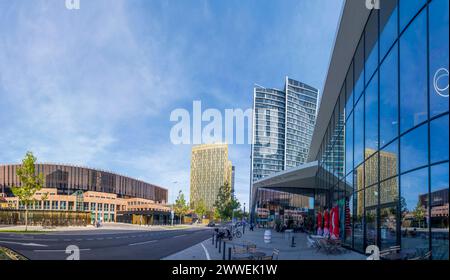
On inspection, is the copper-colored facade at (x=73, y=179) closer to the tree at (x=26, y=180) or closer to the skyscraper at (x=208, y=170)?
the skyscraper at (x=208, y=170)

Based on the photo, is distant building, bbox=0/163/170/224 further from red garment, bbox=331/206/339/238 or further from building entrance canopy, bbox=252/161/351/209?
red garment, bbox=331/206/339/238

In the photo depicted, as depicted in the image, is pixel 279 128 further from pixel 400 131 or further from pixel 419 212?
pixel 419 212

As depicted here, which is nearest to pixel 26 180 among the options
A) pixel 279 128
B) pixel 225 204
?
pixel 225 204

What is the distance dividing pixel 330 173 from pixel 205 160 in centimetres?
12167

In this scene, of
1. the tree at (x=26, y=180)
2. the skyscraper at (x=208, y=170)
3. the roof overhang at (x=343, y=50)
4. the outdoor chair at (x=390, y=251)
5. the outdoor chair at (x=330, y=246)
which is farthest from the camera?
the skyscraper at (x=208, y=170)

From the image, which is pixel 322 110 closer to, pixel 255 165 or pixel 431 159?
pixel 431 159

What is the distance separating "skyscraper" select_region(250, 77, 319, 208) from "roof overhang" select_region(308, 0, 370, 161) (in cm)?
13618

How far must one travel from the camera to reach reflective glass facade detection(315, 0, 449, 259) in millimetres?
9391

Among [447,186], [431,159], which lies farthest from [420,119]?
[447,186]

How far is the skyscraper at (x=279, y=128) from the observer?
16650 centimetres

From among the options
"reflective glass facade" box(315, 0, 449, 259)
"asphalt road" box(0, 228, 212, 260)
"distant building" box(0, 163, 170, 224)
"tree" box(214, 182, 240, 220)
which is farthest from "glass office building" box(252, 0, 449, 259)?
"distant building" box(0, 163, 170, 224)

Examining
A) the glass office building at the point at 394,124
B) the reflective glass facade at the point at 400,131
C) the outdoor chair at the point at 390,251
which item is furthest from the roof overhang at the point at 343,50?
the outdoor chair at the point at 390,251

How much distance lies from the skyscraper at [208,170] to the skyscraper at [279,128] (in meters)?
18.7
